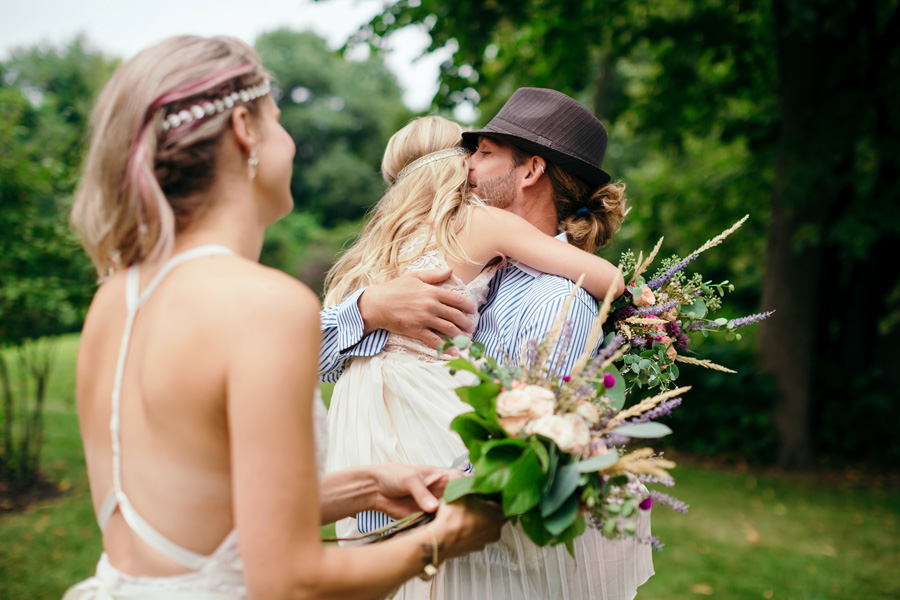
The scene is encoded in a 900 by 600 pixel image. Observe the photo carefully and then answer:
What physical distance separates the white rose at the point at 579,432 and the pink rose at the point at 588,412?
0.02m

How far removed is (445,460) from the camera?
89.6 inches

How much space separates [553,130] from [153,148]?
5.28 feet

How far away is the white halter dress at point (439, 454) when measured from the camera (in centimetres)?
216

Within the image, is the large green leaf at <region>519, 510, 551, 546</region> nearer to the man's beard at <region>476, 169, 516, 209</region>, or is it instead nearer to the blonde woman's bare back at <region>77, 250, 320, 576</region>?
the blonde woman's bare back at <region>77, 250, 320, 576</region>

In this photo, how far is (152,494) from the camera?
134 centimetres

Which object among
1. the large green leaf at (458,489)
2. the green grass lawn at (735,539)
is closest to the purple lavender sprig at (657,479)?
the large green leaf at (458,489)

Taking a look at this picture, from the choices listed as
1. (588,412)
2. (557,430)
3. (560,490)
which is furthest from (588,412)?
(560,490)

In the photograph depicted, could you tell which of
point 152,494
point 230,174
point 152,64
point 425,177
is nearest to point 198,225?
point 230,174

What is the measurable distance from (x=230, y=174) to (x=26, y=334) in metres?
6.03

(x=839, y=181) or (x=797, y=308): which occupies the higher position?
(x=839, y=181)

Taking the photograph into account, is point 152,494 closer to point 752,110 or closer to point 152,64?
point 152,64

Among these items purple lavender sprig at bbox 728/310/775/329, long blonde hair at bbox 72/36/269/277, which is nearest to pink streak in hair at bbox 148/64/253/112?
long blonde hair at bbox 72/36/269/277

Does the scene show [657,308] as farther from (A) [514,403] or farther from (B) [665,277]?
(A) [514,403]

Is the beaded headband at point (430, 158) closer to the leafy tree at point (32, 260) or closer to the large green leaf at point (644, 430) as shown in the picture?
the large green leaf at point (644, 430)
